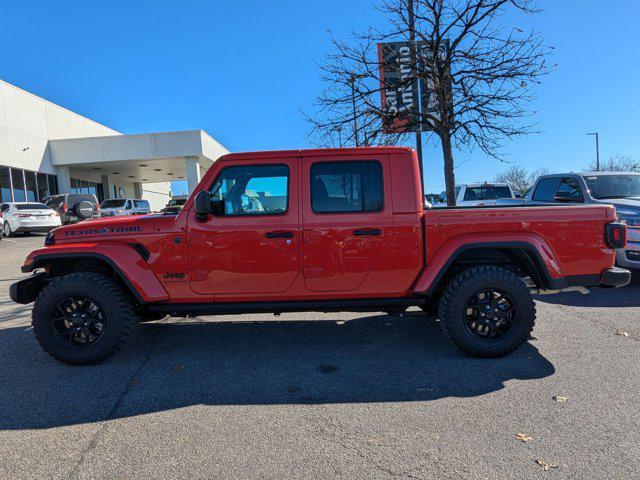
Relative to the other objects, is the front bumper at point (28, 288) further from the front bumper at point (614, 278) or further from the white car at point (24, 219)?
the white car at point (24, 219)

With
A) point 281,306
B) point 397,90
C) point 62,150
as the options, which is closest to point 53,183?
point 62,150

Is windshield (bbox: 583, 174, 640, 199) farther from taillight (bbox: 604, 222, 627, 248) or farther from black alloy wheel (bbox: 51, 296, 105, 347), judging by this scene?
black alloy wheel (bbox: 51, 296, 105, 347)

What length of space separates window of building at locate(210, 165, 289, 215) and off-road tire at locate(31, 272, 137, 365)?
1.34 meters

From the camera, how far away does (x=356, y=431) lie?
2.94 meters

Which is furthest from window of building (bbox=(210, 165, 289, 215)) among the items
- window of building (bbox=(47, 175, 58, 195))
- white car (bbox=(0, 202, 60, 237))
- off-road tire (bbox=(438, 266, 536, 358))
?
window of building (bbox=(47, 175, 58, 195))

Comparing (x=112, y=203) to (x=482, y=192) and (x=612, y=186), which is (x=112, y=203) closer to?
(x=482, y=192)

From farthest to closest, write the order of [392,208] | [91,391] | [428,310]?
[428,310]
[392,208]
[91,391]

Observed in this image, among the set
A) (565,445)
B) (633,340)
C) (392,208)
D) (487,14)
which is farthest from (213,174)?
(487,14)

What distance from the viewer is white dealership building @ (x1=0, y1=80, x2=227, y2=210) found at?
22.2 meters

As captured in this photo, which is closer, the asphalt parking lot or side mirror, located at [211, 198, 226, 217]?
the asphalt parking lot

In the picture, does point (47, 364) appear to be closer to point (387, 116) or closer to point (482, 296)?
point (482, 296)

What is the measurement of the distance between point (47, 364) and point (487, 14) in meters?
8.59

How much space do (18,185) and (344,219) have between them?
24598 millimetres

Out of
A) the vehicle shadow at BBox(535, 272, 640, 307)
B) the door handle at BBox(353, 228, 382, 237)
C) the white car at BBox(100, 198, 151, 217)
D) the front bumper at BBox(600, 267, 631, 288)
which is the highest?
the white car at BBox(100, 198, 151, 217)
